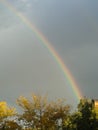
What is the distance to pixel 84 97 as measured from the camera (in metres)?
56.4

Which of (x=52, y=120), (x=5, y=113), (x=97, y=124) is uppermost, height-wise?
(x=5, y=113)

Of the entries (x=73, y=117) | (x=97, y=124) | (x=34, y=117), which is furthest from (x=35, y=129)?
(x=97, y=124)

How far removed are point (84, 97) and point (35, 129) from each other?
7.94 m

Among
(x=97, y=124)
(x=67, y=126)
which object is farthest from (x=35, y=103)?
(x=97, y=124)

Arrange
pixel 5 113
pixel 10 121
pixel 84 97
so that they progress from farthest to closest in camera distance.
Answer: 1. pixel 5 113
2. pixel 10 121
3. pixel 84 97

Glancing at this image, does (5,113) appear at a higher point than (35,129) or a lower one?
higher

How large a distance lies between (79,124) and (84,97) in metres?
5.02

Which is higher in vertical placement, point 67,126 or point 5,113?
point 5,113

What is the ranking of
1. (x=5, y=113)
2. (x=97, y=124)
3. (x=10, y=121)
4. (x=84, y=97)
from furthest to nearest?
(x=5, y=113), (x=10, y=121), (x=84, y=97), (x=97, y=124)

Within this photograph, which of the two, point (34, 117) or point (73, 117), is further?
point (34, 117)

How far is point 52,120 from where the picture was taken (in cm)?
5878

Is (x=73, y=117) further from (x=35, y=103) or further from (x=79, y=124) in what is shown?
(x=35, y=103)

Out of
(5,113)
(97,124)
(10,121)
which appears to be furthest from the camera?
(5,113)

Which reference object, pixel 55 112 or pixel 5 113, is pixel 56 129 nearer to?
pixel 55 112
